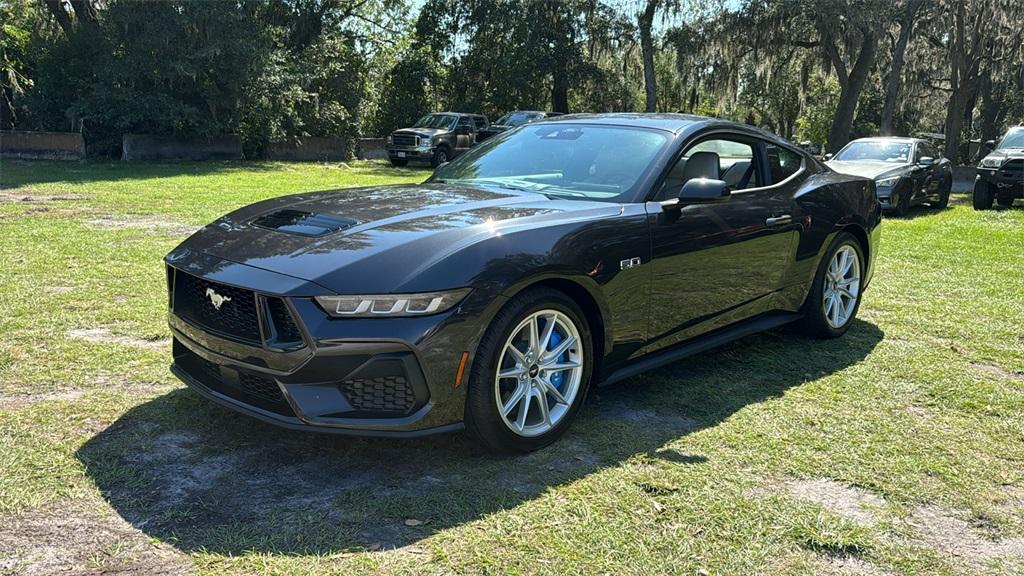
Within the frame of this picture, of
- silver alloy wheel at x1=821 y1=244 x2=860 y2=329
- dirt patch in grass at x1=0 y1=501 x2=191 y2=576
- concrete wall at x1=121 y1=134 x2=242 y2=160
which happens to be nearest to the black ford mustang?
silver alloy wheel at x1=821 y1=244 x2=860 y2=329

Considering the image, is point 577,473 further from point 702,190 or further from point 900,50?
point 900,50

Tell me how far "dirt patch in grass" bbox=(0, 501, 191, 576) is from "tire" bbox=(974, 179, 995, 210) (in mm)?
16409

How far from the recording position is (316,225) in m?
3.55

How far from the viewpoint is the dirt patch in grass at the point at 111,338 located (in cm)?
486

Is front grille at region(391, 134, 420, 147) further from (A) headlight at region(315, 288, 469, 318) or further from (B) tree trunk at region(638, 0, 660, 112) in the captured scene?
(A) headlight at region(315, 288, 469, 318)

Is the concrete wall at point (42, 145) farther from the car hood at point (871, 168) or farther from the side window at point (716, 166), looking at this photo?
the side window at point (716, 166)

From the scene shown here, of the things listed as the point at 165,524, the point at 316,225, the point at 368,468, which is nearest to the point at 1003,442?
the point at 368,468

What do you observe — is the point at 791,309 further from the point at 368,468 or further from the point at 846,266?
the point at 368,468

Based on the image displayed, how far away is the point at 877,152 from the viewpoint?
1484 centimetres

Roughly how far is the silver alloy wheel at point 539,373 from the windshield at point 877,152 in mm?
12760

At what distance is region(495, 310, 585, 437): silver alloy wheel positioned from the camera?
3430 mm

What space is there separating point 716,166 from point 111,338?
3.83 metres

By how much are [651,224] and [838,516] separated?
1600mm

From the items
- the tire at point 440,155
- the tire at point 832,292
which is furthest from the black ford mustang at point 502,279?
the tire at point 440,155
